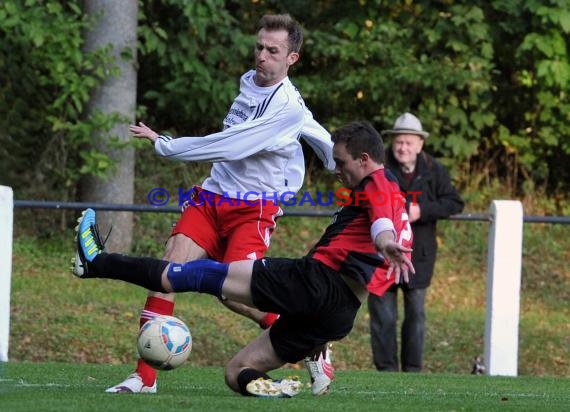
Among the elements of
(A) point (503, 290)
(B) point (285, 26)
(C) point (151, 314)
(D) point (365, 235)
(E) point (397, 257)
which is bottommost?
(C) point (151, 314)

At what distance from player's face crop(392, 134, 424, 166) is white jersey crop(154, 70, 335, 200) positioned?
2.77m

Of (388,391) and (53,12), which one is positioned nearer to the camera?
(388,391)

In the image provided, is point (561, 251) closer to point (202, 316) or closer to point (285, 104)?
point (202, 316)

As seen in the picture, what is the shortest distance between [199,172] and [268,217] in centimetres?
838

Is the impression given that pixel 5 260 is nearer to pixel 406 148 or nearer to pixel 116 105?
pixel 406 148

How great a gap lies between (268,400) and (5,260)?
4.01 m

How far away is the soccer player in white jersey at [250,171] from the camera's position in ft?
24.4

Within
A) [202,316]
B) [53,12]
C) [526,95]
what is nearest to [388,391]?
[202,316]

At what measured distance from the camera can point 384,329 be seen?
1054 centimetres

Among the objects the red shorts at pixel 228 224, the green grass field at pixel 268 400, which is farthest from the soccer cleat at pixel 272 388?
the red shorts at pixel 228 224

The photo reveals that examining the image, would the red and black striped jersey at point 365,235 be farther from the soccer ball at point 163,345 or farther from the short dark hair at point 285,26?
the short dark hair at point 285,26

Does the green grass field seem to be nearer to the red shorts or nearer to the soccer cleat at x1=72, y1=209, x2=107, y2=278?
the soccer cleat at x1=72, y1=209, x2=107, y2=278

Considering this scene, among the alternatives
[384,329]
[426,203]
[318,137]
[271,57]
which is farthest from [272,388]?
[426,203]

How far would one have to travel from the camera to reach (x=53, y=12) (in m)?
13.9
